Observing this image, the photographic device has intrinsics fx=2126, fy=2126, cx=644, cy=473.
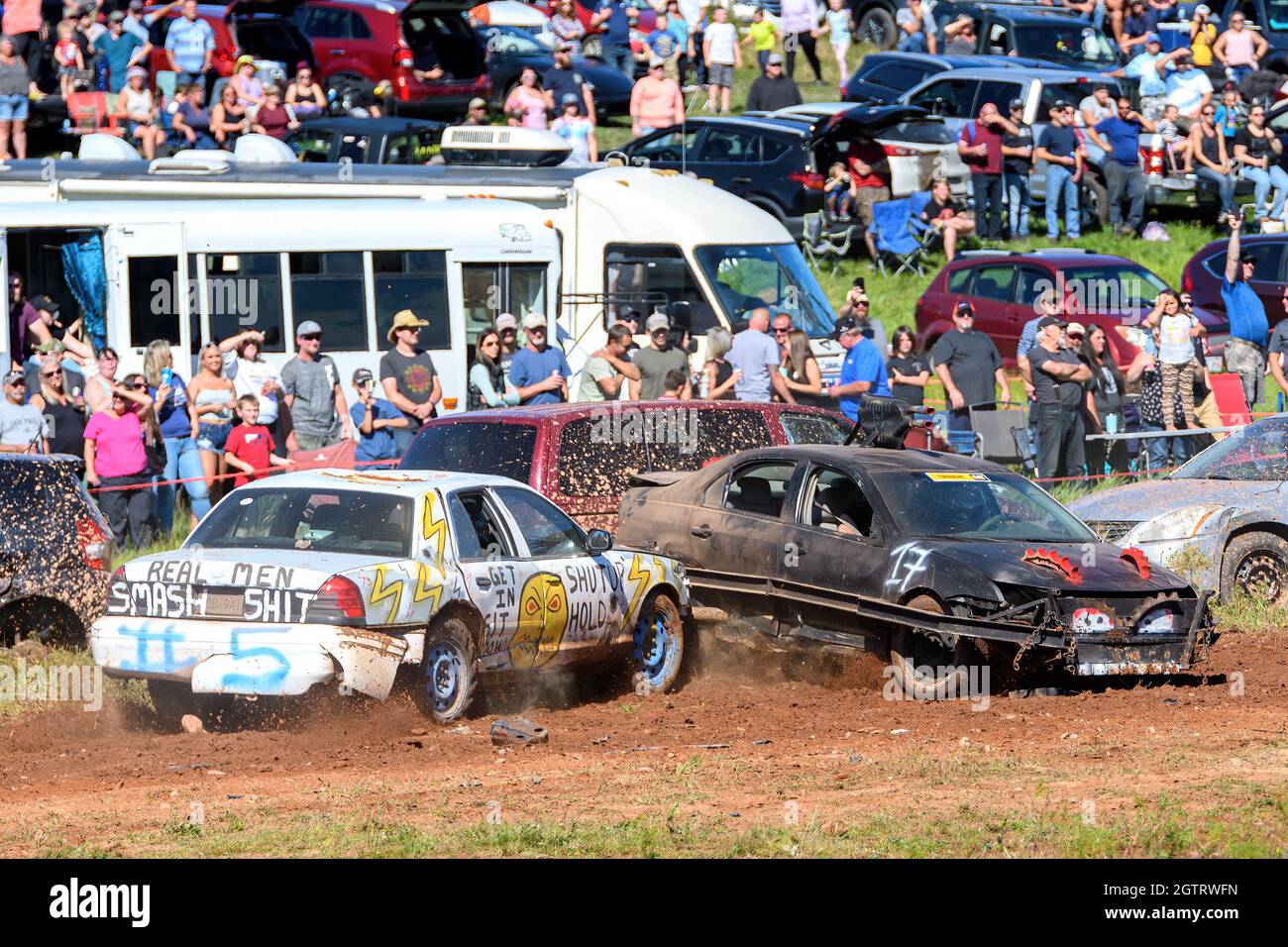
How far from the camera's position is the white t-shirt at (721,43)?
34656 millimetres

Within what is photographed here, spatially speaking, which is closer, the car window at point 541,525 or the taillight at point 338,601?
the taillight at point 338,601

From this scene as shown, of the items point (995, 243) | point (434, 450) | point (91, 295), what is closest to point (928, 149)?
point (995, 243)

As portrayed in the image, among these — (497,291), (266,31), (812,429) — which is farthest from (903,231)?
(812,429)

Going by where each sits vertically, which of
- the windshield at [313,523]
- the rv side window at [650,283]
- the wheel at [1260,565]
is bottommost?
the wheel at [1260,565]

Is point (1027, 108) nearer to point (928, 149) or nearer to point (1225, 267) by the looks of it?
point (928, 149)

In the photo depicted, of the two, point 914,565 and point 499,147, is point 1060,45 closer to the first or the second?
point 499,147

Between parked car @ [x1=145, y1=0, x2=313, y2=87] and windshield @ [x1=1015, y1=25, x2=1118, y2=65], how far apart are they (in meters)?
11.5

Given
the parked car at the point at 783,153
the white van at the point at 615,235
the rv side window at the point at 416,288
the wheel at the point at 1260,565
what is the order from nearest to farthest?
the wheel at the point at 1260,565
the rv side window at the point at 416,288
the white van at the point at 615,235
the parked car at the point at 783,153

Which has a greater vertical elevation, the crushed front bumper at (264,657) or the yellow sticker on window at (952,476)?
the yellow sticker on window at (952,476)

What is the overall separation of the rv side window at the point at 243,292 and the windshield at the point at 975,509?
8.50 m

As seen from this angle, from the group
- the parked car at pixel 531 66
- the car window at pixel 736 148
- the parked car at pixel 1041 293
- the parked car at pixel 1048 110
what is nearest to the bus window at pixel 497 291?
the parked car at pixel 1041 293

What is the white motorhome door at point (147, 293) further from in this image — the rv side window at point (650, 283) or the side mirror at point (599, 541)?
the side mirror at point (599, 541)

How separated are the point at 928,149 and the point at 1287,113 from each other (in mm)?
6250

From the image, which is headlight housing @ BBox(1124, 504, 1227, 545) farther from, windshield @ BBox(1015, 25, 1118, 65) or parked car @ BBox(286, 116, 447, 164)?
windshield @ BBox(1015, 25, 1118, 65)
